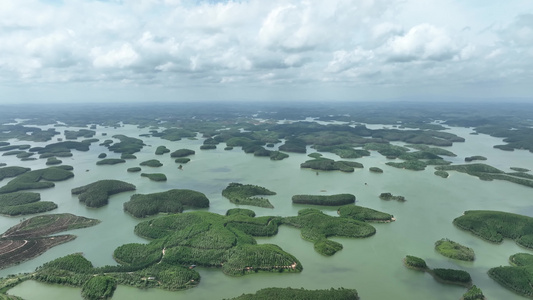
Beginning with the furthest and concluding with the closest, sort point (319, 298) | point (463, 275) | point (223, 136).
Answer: point (223, 136), point (463, 275), point (319, 298)

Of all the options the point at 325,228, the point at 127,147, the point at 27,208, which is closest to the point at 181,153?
the point at 127,147

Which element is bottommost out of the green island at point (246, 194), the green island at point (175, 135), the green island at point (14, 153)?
the green island at point (246, 194)

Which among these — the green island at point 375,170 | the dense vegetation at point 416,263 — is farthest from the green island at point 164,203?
the green island at point 375,170

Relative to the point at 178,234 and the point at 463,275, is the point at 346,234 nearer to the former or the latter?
the point at 463,275

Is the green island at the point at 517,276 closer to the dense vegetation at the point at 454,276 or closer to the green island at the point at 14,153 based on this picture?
the dense vegetation at the point at 454,276

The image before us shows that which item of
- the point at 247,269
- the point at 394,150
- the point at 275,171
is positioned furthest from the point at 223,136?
the point at 247,269

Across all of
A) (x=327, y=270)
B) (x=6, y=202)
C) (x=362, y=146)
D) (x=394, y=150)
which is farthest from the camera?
(x=362, y=146)

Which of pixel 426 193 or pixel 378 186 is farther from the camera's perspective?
pixel 378 186
